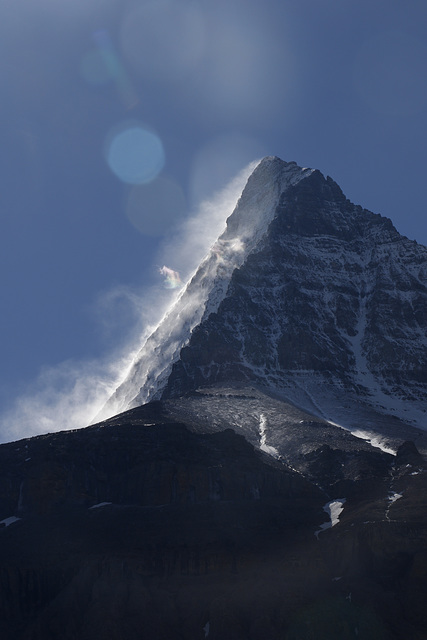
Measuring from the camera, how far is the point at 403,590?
249 feet

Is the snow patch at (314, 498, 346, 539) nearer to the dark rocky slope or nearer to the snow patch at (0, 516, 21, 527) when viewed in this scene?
the dark rocky slope

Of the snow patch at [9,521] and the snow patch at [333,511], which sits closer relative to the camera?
the snow patch at [333,511]

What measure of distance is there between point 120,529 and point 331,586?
2704cm

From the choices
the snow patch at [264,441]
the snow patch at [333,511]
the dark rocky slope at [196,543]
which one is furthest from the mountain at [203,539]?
the snow patch at [264,441]

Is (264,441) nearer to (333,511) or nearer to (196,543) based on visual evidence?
(333,511)

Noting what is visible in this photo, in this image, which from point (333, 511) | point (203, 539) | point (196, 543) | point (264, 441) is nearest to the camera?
point (196, 543)

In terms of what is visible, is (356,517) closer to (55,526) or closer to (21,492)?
(55,526)

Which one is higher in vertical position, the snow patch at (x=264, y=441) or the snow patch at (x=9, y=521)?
the snow patch at (x=264, y=441)

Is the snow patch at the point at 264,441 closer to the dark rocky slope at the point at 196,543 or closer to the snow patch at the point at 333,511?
the dark rocky slope at the point at 196,543

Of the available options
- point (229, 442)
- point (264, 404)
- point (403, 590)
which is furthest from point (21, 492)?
point (264, 404)

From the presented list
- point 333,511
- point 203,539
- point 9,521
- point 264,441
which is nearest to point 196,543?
point 203,539

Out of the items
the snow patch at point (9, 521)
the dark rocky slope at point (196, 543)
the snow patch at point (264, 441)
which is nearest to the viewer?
the dark rocky slope at point (196, 543)

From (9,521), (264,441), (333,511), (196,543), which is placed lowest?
(196,543)

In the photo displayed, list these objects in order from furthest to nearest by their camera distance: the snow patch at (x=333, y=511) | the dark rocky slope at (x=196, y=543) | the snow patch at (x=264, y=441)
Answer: the snow patch at (x=264, y=441), the snow patch at (x=333, y=511), the dark rocky slope at (x=196, y=543)
